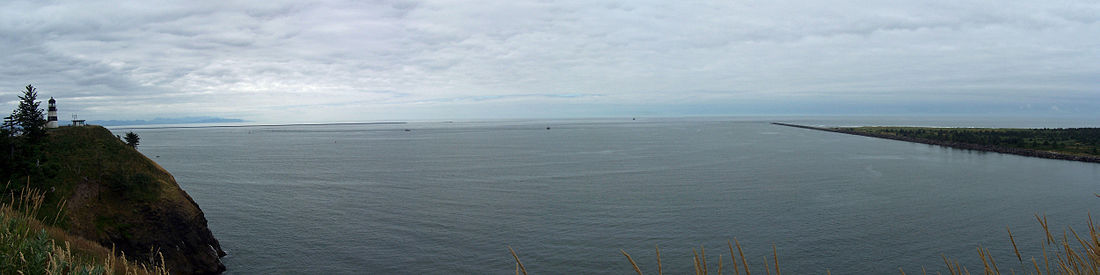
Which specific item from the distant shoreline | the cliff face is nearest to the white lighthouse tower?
the cliff face

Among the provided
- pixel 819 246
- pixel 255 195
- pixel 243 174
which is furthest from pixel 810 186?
pixel 243 174

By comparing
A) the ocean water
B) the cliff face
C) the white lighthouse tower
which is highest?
the white lighthouse tower

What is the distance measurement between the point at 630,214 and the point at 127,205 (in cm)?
2543

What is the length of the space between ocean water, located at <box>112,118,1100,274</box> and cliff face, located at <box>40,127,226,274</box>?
2.11m

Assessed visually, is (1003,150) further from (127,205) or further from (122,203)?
(122,203)

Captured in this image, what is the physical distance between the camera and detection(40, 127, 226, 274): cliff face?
21.0m

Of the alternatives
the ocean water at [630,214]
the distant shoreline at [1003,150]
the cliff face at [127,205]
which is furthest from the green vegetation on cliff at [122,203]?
the distant shoreline at [1003,150]

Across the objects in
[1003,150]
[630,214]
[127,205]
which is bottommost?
[630,214]

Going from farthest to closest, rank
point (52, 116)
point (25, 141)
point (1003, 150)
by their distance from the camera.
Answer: point (1003, 150) → point (52, 116) → point (25, 141)

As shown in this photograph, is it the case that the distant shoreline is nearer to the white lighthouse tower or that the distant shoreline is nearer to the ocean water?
the ocean water

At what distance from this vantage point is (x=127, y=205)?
22.5 meters

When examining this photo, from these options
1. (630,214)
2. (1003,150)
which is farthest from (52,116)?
(1003,150)

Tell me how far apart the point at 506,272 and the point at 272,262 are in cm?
1081

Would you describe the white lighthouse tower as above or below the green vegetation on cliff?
above
